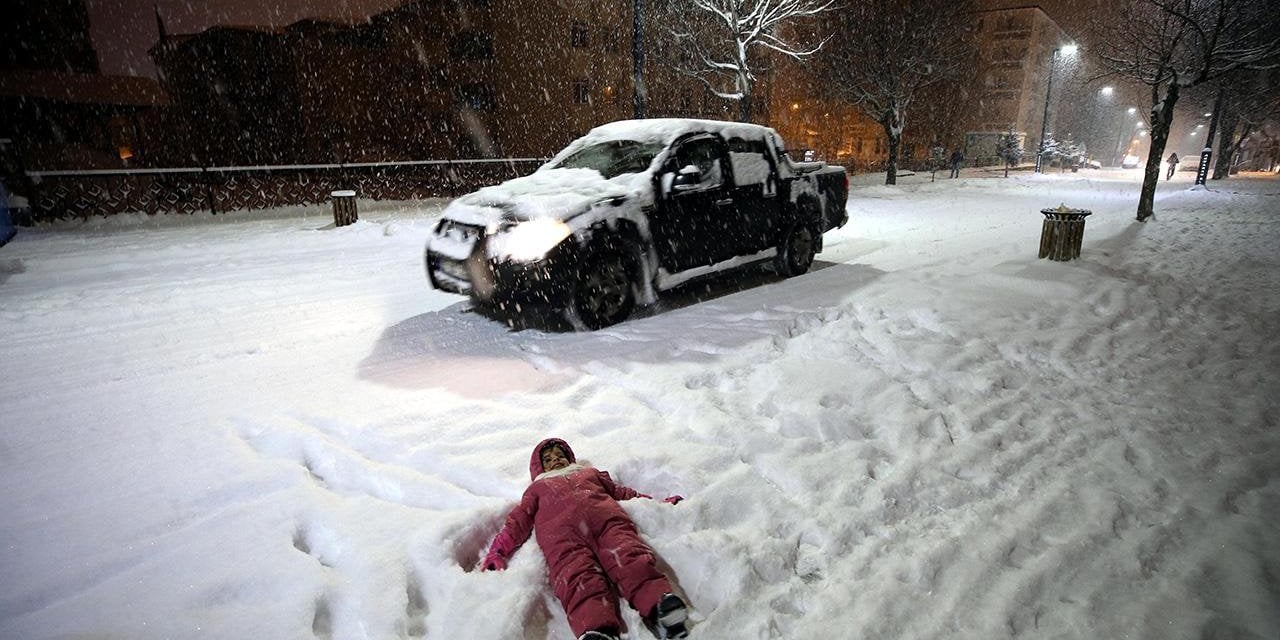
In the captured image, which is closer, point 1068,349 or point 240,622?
point 240,622

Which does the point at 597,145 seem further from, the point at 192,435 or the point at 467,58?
the point at 467,58

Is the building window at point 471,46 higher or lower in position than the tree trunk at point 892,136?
higher

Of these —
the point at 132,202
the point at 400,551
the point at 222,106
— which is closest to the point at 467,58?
the point at 222,106

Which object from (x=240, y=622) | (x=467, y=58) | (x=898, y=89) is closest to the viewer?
(x=240, y=622)

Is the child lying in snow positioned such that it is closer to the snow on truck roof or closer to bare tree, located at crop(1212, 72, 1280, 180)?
the snow on truck roof

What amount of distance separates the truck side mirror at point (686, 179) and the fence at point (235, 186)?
12.7 meters

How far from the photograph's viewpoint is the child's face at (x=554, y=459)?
301cm

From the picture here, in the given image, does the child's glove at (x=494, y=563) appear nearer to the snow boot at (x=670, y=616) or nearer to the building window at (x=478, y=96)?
the snow boot at (x=670, y=616)

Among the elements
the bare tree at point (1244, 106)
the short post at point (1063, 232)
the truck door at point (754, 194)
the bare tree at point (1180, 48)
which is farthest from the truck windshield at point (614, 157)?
the bare tree at point (1244, 106)

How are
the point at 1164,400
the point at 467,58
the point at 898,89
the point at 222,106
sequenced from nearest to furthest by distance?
the point at 1164,400
the point at 898,89
the point at 467,58
the point at 222,106

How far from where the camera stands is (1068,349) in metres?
4.93

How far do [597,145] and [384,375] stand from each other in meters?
3.59

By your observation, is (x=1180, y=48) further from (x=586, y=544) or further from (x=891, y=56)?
(x=586, y=544)

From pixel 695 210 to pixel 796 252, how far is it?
2.14 meters
